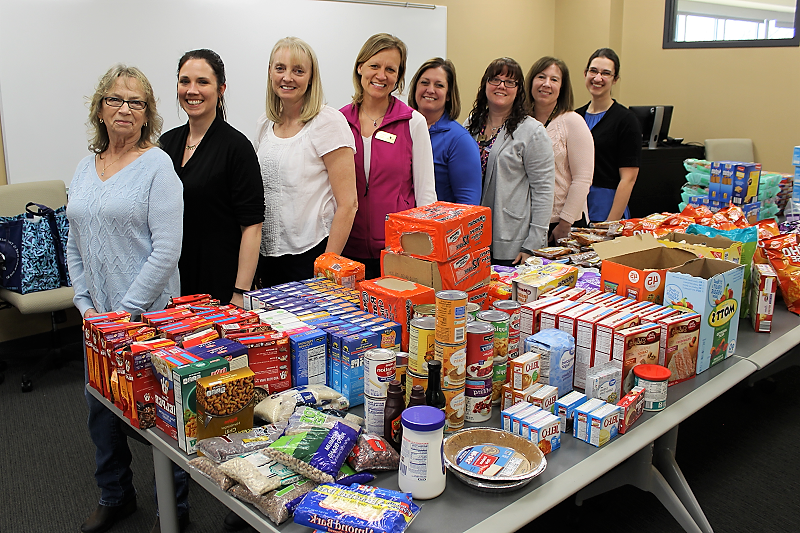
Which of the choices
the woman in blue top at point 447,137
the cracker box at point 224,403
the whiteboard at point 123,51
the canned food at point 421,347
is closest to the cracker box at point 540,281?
the canned food at point 421,347

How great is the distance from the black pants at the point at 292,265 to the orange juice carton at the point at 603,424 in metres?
1.48

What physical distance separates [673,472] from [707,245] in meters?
0.95

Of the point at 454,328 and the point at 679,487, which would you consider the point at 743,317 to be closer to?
the point at 679,487

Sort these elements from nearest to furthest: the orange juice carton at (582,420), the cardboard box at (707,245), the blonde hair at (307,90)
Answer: the orange juice carton at (582,420), the cardboard box at (707,245), the blonde hair at (307,90)

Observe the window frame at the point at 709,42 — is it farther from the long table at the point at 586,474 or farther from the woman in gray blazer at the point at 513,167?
the long table at the point at 586,474

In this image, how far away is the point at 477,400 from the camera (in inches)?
60.4

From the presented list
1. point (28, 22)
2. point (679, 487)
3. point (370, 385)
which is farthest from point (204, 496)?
point (28, 22)

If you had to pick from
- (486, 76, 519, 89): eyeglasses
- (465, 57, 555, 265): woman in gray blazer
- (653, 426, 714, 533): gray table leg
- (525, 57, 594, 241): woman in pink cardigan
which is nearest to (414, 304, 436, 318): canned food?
(653, 426, 714, 533): gray table leg

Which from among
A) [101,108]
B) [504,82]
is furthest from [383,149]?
[101,108]

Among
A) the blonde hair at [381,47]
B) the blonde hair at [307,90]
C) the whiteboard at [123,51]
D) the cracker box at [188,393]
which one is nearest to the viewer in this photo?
the cracker box at [188,393]

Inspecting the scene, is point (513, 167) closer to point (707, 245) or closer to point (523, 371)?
point (707, 245)

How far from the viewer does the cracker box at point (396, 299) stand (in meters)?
1.76

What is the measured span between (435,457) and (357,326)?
0.52 meters

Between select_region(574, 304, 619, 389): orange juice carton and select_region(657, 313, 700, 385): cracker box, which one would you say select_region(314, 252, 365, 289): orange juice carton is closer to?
select_region(574, 304, 619, 389): orange juice carton
